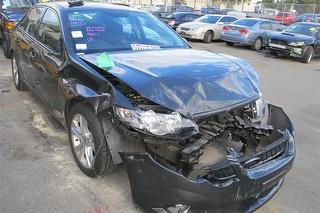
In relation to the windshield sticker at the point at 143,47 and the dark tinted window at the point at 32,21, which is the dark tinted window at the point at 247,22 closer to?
the dark tinted window at the point at 32,21

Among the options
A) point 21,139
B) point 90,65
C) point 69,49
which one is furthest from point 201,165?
point 21,139

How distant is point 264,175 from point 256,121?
707 mm

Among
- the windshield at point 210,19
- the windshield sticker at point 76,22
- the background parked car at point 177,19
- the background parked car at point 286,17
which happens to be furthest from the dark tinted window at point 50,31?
the background parked car at point 286,17

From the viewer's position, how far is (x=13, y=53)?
6.45m

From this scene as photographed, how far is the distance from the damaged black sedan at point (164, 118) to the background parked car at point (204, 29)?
14828 mm

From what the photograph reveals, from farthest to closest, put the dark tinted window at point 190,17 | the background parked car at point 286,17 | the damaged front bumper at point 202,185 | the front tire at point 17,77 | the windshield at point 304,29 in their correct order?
the background parked car at point 286,17 < the dark tinted window at point 190,17 < the windshield at point 304,29 < the front tire at point 17,77 < the damaged front bumper at point 202,185

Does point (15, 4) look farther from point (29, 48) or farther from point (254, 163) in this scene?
point (254, 163)

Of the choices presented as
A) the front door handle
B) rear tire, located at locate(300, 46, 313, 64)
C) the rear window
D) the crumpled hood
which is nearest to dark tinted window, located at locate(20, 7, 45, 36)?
the front door handle

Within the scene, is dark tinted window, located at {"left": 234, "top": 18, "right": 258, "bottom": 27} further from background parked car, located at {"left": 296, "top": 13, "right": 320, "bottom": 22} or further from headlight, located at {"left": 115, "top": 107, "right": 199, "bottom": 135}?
headlight, located at {"left": 115, "top": 107, "right": 199, "bottom": 135}

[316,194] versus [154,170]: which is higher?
[154,170]

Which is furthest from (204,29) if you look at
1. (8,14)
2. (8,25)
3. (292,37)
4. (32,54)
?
(32,54)

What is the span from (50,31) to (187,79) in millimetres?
2197

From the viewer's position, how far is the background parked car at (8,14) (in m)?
9.74

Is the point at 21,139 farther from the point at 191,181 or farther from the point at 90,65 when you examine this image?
the point at 191,181
